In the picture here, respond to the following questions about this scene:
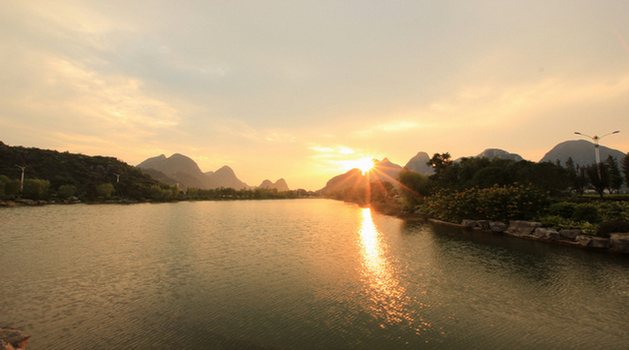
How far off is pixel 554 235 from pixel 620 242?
460 centimetres

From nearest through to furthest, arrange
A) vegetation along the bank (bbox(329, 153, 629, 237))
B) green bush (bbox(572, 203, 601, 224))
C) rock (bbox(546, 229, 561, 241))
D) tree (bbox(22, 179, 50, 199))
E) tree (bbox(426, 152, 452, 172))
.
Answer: rock (bbox(546, 229, 561, 241))
green bush (bbox(572, 203, 601, 224))
vegetation along the bank (bbox(329, 153, 629, 237))
tree (bbox(426, 152, 452, 172))
tree (bbox(22, 179, 50, 199))

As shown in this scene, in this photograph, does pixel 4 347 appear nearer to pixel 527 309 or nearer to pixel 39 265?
pixel 39 265

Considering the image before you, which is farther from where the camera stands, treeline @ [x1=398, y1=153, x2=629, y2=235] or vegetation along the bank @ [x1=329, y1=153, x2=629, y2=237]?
treeline @ [x1=398, y1=153, x2=629, y2=235]

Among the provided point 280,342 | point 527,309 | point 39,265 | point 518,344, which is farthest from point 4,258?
point 527,309

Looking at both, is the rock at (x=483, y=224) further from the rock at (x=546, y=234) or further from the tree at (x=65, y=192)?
the tree at (x=65, y=192)

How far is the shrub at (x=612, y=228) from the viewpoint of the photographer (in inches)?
832

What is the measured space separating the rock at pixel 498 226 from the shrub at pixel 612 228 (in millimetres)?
8848

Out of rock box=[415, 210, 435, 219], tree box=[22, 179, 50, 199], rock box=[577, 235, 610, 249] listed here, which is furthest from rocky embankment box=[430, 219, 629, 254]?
tree box=[22, 179, 50, 199]

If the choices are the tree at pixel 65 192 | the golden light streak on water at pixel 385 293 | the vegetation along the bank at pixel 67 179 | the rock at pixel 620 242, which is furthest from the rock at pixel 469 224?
the tree at pixel 65 192

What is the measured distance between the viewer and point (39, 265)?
17.3 m

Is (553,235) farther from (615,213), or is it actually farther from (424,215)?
(424,215)

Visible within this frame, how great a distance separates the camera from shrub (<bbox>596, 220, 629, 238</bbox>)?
2114cm

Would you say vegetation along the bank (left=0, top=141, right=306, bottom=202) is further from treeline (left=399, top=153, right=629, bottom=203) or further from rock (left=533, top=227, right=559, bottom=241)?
rock (left=533, top=227, right=559, bottom=241)

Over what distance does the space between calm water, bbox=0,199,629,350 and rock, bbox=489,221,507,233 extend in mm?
8305
